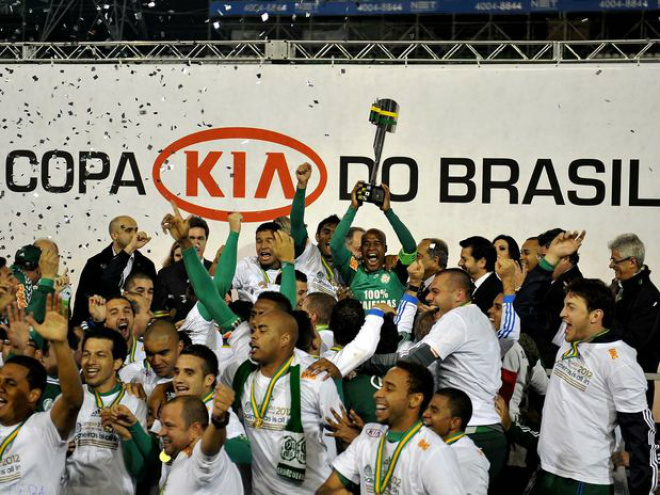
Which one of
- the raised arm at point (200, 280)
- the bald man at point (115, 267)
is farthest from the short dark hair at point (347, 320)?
the bald man at point (115, 267)

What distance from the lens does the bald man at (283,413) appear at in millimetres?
4953

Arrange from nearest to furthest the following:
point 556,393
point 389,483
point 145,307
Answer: point 389,483 < point 556,393 < point 145,307

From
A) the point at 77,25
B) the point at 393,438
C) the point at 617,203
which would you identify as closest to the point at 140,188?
the point at 77,25

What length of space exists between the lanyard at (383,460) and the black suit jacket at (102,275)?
430 cm

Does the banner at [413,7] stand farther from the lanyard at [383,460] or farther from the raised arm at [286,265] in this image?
the lanyard at [383,460]

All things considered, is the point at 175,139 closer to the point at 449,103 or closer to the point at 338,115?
the point at 338,115

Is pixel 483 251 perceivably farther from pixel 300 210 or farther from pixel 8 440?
pixel 8 440

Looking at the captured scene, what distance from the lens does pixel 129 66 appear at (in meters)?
10.5

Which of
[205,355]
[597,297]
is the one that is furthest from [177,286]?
[597,297]

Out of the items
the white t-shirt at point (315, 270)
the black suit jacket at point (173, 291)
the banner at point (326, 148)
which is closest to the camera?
the white t-shirt at point (315, 270)

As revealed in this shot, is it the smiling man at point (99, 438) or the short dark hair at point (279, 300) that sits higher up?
the short dark hair at point (279, 300)

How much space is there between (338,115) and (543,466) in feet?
18.1

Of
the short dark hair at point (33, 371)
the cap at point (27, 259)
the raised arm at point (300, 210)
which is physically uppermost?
the raised arm at point (300, 210)

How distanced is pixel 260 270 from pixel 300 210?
1.64ft
